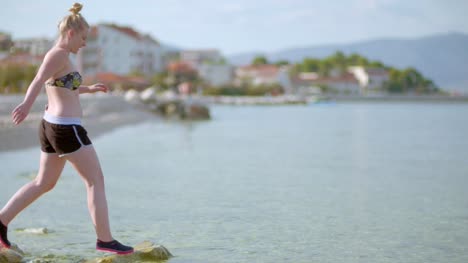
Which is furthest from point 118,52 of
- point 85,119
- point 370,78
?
point 370,78

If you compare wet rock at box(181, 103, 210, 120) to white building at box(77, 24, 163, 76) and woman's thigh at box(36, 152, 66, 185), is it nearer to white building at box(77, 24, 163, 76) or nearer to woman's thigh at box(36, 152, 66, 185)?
white building at box(77, 24, 163, 76)

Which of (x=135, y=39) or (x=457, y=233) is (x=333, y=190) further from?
(x=135, y=39)

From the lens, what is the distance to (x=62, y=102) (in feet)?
15.6

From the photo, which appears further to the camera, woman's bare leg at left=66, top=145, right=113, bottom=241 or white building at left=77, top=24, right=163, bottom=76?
white building at left=77, top=24, right=163, bottom=76

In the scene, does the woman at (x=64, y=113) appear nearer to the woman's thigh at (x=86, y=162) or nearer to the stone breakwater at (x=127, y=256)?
the woman's thigh at (x=86, y=162)

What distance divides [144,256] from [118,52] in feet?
365

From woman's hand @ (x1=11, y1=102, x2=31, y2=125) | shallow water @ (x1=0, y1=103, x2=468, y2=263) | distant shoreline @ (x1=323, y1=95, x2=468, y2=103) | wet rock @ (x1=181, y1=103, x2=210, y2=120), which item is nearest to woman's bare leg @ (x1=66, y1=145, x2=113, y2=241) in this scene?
woman's hand @ (x1=11, y1=102, x2=31, y2=125)

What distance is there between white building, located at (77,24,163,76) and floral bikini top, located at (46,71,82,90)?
92.1 meters

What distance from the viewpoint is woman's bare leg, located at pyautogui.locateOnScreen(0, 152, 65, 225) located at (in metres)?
4.89

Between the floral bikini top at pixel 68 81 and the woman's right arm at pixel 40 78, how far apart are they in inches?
3.2

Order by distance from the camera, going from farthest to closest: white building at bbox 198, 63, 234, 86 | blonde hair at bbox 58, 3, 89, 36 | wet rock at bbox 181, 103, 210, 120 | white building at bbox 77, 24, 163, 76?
white building at bbox 198, 63, 234, 86
white building at bbox 77, 24, 163, 76
wet rock at bbox 181, 103, 210, 120
blonde hair at bbox 58, 3, 89, 36

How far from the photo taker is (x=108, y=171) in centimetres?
1421

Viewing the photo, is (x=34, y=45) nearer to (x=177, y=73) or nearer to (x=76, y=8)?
(x=177, y=73)

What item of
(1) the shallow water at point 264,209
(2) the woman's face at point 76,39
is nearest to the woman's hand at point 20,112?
(2) the woman's face at point 76,39
